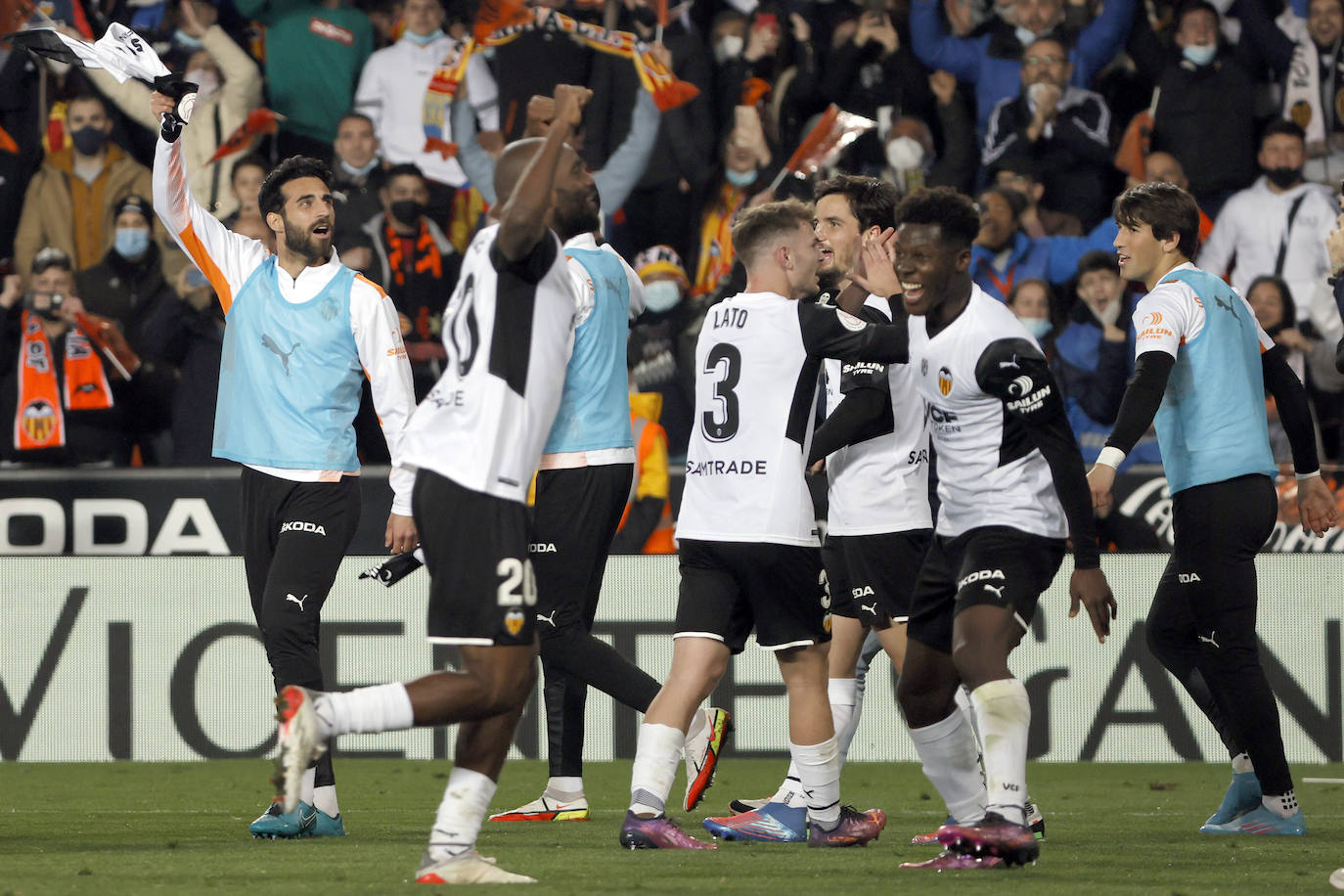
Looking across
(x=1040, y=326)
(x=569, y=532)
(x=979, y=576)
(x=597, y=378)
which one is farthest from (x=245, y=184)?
(x=979, y=576)

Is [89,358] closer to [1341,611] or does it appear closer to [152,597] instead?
[152,597]

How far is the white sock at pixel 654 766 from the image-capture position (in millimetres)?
5824

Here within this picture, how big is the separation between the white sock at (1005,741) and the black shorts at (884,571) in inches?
45.1

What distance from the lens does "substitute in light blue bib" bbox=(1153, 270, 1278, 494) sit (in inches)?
262

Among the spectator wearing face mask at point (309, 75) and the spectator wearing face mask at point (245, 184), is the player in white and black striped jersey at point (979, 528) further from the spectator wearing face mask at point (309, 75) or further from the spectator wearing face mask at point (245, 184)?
the spectator wearing face mask at point (309, 75)

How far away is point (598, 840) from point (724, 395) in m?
1.61

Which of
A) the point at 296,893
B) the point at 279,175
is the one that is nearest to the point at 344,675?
the point at 279,175

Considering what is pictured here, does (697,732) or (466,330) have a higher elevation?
(466,330)

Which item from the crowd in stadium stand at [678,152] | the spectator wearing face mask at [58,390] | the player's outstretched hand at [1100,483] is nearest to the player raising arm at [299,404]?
the player's outstretched hand at [1100,483]

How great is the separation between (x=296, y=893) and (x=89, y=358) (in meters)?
6.88

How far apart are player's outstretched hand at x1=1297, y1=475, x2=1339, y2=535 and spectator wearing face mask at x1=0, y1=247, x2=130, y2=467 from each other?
6.83 metres

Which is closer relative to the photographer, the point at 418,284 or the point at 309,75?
the point at 418,284

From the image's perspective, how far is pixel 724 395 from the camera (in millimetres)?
6035

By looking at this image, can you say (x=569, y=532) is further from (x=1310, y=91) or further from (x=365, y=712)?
(x=1310, y=91)
